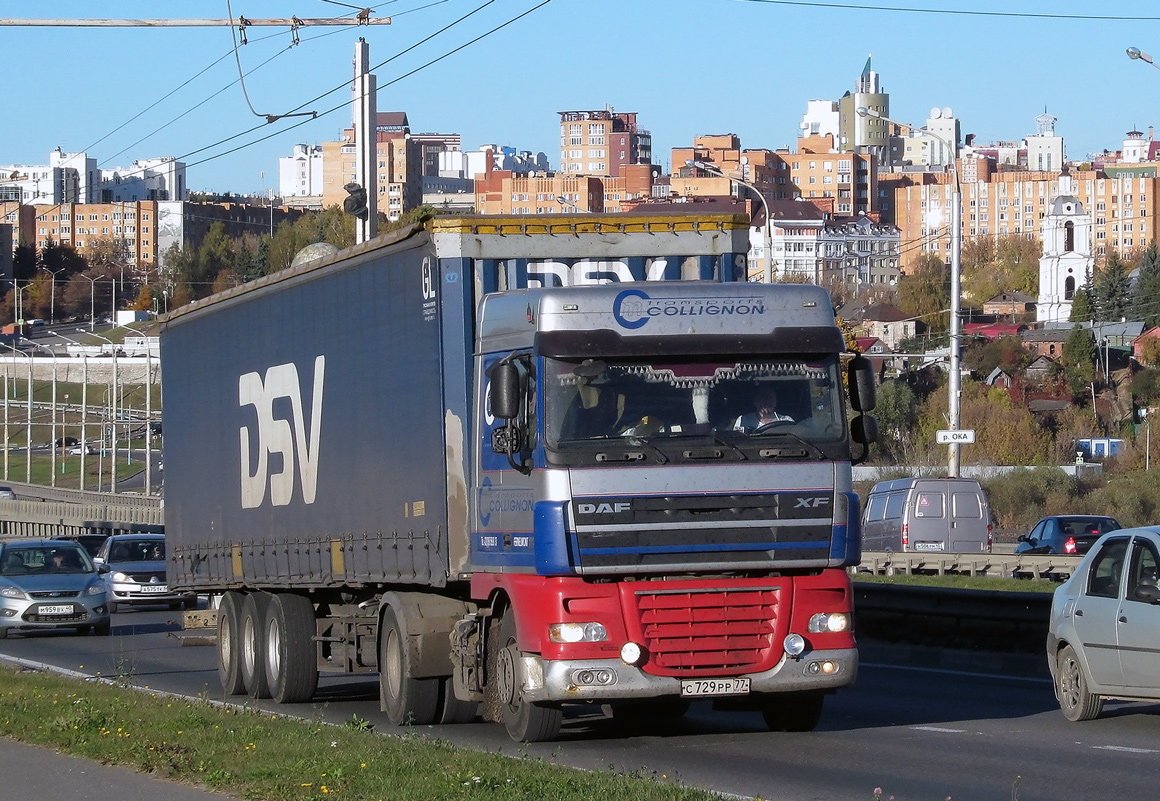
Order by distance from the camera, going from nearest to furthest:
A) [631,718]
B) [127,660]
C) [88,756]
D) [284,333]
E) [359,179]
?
[88,756], [631,718], [284,333], [127,660], [359,179]

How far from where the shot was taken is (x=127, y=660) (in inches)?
868

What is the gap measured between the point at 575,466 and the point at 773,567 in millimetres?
1457

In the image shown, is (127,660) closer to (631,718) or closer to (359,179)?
(359,179)

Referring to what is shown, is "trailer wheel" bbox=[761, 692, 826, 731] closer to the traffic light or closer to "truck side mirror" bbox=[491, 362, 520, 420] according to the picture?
"truck side mirror" bbox=[491, 362, 520, 420]

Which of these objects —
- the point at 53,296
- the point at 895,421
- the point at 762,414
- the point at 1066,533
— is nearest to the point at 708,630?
the point at 762,414

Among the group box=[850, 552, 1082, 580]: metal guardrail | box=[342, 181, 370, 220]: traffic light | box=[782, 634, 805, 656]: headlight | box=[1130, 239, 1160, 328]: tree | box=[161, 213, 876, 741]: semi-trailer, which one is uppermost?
box=[1130, 239, 1160, 328]: tree

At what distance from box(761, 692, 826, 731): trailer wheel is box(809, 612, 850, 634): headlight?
38.9 inches

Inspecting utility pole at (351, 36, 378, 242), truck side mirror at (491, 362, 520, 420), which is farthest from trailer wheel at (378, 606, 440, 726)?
utility pole at (351, 36, 378, 242)

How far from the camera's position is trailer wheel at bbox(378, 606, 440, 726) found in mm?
12977

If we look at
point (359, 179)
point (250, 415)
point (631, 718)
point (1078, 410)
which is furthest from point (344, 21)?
point (1078, 410)

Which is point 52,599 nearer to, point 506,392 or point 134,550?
point 134,550

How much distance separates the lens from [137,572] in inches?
1393

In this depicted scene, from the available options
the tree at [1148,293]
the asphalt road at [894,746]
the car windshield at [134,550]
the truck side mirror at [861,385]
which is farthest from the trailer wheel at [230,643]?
the tree at [1148,293]

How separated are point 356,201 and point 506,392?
12.5m
